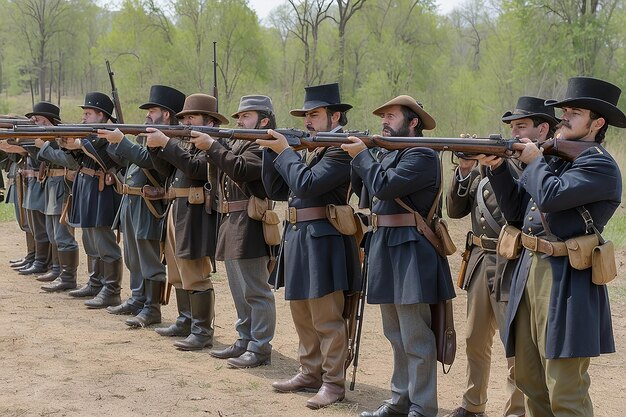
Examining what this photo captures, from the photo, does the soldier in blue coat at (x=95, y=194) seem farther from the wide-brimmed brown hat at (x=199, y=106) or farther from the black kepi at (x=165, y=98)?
the wide-brimmed brown hat at (x=199, y=106)

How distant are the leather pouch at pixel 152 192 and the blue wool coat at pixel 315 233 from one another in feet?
7.34

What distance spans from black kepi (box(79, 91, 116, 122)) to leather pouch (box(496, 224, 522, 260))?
549cm

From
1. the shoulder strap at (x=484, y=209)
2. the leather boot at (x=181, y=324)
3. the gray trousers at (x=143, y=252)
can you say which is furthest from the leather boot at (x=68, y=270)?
the shoulder strap at (x=484, y=209)

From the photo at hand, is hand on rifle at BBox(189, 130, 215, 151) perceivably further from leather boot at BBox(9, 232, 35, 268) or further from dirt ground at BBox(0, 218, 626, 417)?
leather boot at BBox(9, 232, 35, 268)

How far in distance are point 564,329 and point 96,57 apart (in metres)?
35.5

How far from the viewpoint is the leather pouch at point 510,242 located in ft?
15.8

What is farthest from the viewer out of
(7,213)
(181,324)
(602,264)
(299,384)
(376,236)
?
(7,213)

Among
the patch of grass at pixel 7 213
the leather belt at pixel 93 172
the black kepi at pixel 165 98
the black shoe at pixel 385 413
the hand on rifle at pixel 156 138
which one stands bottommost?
the black shoe at pixel 385 413

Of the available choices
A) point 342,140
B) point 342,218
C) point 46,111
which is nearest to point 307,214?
point 342,218

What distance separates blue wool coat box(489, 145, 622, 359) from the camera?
13.6 feet

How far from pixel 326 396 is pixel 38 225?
653 cm

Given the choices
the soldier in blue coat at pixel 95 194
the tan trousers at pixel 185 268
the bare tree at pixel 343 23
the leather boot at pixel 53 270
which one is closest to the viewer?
the tan trousers at pixel 185 268

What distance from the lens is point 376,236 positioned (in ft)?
17.6

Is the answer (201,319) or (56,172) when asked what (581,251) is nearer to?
(201,319)
